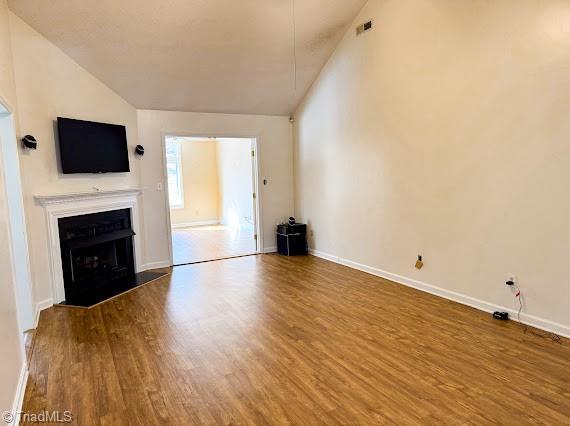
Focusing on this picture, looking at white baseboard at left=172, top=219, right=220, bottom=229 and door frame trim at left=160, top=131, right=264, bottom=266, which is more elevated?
door frame trim at left=160, top=131, right=264, bottom=266

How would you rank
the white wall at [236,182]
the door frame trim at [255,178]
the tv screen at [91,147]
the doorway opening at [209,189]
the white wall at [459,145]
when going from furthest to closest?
the doorway opening at [209,189]
the white wall at [236,182]
the door frame trim at [255,178]
the tv screen at [91,147]
the white wall at [459,145]

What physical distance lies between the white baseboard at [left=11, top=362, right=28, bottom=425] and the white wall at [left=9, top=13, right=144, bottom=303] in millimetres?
1562

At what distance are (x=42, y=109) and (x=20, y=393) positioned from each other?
2986mm

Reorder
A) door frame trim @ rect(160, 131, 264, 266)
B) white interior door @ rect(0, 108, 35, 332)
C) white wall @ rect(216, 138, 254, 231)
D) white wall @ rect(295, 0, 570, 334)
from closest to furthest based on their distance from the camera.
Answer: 1. white wall @ rect(295, 0, 570, 334)
2. white interior door @ rect(0, 108, 35, 332)
3. door frame trim @ rect(160, 131, 264, 266)
4. white wall @ rect(216, 138, 254, 231)

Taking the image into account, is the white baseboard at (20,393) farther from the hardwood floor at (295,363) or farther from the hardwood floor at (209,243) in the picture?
the hardwood floor at (209,243)

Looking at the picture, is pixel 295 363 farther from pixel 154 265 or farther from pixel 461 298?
pixel 154 265

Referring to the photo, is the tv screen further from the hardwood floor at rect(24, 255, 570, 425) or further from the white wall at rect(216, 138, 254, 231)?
the white wall at rect(216, 138, 254, 231)

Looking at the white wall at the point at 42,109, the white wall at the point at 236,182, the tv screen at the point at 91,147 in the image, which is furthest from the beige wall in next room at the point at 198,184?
the white wall at the point at 42,109

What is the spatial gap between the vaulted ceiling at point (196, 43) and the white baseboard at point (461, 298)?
3.00 metres

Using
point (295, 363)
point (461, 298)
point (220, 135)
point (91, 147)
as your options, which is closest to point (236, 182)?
point (220, 135)

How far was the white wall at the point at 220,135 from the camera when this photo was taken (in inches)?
211

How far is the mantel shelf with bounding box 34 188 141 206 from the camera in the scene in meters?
3.90

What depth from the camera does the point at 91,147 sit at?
4.40m

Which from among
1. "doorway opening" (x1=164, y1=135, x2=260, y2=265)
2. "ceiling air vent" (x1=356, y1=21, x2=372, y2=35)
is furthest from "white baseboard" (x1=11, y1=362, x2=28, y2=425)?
"doorway opening" (x1=164, y1=135, x2=260, y2=265)
